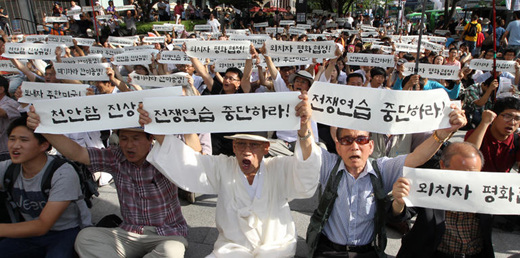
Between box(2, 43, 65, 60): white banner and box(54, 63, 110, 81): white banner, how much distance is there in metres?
1.13

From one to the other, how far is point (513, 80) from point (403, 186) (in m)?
5.82

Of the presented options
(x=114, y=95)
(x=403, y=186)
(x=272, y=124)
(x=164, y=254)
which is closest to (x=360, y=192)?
(x=403, y=186)

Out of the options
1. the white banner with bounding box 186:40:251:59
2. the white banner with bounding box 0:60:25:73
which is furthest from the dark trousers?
the white banner with bounding box 0:60:25:73

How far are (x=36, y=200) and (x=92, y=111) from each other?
0.88m

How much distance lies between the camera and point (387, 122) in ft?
7.84

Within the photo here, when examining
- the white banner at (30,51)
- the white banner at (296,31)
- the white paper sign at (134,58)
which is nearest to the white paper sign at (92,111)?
the white paper sign at (134,58)

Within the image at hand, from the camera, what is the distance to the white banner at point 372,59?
6086 millimetres

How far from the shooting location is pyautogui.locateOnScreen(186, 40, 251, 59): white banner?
4953mm

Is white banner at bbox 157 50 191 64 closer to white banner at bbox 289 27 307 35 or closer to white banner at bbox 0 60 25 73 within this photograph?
white banner at bbox 0 60 25 73

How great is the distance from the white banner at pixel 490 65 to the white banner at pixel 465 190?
4.80 m

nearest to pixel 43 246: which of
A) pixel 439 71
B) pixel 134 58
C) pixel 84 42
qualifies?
pixel 134 58

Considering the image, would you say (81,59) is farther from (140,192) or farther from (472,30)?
(472,30)

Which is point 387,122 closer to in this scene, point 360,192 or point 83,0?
point 360,192

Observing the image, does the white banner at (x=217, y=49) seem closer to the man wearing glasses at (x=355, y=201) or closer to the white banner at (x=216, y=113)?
the white banner at (x=216, y=113)
